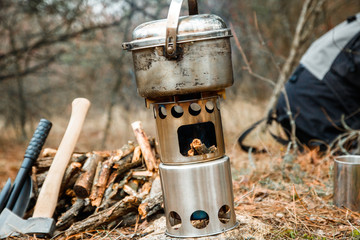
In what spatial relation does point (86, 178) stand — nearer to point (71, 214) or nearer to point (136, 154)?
point (71, 214)

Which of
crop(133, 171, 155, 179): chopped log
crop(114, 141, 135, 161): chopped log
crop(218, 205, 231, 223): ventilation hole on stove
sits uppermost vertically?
crop(114, 141, 135, 161): chopped log

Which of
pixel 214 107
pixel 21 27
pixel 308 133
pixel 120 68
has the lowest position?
pixel 308 133

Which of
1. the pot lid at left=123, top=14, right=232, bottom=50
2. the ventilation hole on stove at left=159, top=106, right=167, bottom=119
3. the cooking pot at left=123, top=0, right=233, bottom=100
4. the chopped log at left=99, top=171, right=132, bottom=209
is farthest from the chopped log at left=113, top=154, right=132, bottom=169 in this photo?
the pot lid at left=123, top=14, right=232, bottom=50

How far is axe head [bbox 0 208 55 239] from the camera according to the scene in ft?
8.27

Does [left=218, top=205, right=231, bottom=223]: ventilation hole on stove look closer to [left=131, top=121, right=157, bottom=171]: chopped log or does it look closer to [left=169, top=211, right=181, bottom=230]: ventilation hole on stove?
[left=169, top=211, right=181, bottom=230]: ventilation hole on stove

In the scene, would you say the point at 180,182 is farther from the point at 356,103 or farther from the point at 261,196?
the point at 356,103

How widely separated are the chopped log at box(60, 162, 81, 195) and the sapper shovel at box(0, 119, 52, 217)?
0.25 m

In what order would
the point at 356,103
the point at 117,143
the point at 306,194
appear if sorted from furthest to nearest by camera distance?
the point at 117,143 < the point at 356,103 < the point at 306,194

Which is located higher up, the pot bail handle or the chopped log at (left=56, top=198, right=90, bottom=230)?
the pot bail handle

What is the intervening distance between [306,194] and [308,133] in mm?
1457

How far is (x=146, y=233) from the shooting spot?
7.93 feet

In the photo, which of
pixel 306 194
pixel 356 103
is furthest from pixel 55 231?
pixel 356 103

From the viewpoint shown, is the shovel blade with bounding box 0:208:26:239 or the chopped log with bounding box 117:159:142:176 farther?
the chopped log with bounding box 117:159:142:176

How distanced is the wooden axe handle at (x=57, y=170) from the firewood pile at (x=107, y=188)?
11 cm
